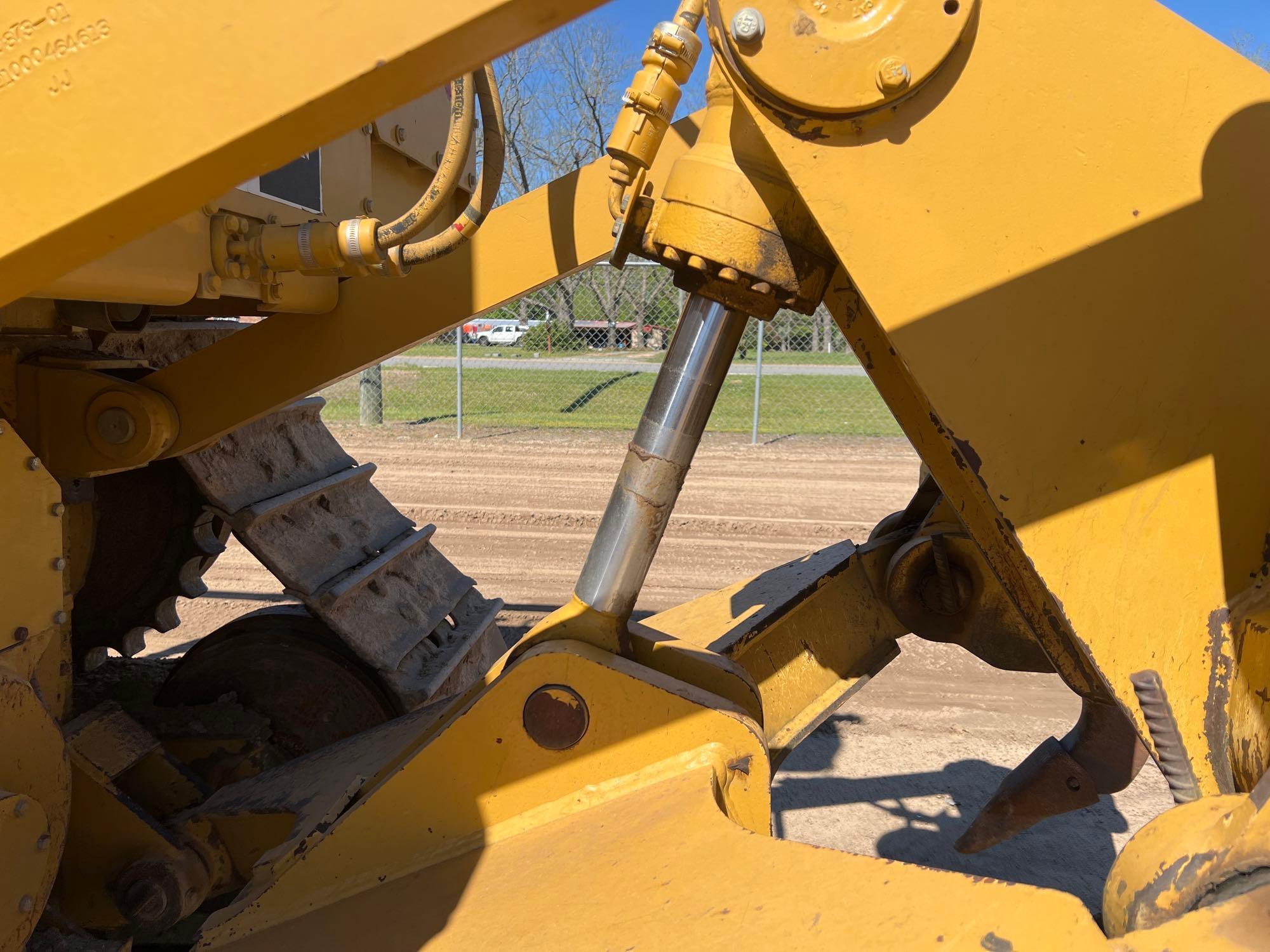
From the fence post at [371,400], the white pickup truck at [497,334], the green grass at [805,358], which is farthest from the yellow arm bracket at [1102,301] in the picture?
the white pickup truck at [497,334]

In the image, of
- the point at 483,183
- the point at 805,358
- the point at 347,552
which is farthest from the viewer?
the point at 805,358

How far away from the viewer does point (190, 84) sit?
2.89 feet

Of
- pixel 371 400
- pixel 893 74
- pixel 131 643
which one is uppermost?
pixel 371 400

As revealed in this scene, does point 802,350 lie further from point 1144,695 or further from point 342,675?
point 1144,695

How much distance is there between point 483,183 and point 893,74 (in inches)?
39.4

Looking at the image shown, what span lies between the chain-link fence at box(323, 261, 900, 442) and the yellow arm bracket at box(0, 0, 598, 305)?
587cm

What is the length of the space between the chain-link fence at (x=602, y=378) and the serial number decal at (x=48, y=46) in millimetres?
5930

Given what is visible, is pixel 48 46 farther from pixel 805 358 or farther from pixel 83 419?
pixel 805 358

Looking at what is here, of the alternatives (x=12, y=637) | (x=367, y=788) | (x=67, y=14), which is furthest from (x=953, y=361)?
(x=12, y=637)

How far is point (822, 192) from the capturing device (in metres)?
1.19

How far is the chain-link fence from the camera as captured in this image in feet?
36.4

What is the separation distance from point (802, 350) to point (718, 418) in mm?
8401

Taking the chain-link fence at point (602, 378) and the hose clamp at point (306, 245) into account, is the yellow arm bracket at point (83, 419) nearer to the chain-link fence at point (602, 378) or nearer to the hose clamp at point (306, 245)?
the hose clamp at point (306, 245)

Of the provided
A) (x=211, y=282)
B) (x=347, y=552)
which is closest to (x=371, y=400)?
(x=347, y=552)
